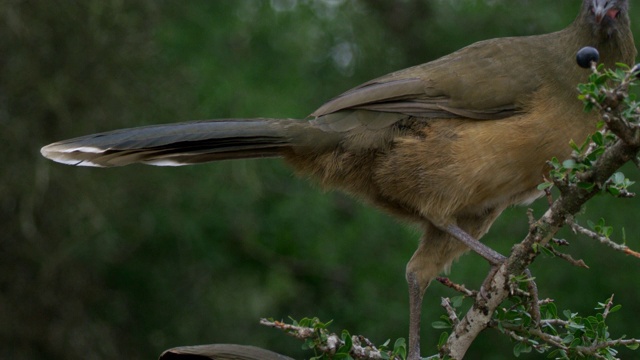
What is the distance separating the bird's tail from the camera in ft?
12.4

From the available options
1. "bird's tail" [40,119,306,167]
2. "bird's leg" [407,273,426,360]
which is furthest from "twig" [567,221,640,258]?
"bird's tail" [40,119,306,167]

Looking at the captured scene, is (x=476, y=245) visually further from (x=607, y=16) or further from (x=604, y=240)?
(x=607, y=16)

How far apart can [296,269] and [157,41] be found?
7.75ft

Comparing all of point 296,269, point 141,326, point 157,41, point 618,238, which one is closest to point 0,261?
point 141,326

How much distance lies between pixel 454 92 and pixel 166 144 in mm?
1152

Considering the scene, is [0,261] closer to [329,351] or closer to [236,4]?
[236,4]

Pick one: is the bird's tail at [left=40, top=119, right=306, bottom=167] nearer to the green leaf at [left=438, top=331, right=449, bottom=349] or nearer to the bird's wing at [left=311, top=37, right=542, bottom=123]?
the bird's wing at [left=311, top=37, right=542, bottom=123]

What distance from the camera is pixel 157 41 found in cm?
702

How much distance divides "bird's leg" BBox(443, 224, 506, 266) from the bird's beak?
3.30 feet

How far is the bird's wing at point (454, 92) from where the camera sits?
3.99 metres

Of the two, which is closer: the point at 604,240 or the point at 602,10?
the point at 604,240

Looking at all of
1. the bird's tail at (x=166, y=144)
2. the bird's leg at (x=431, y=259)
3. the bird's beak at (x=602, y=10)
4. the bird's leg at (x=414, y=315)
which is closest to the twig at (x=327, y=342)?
the bird's leg at (x=414, y=315)

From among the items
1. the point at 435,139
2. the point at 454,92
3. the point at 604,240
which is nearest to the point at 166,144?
the point at 435,139

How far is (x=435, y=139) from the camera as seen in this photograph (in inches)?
156
